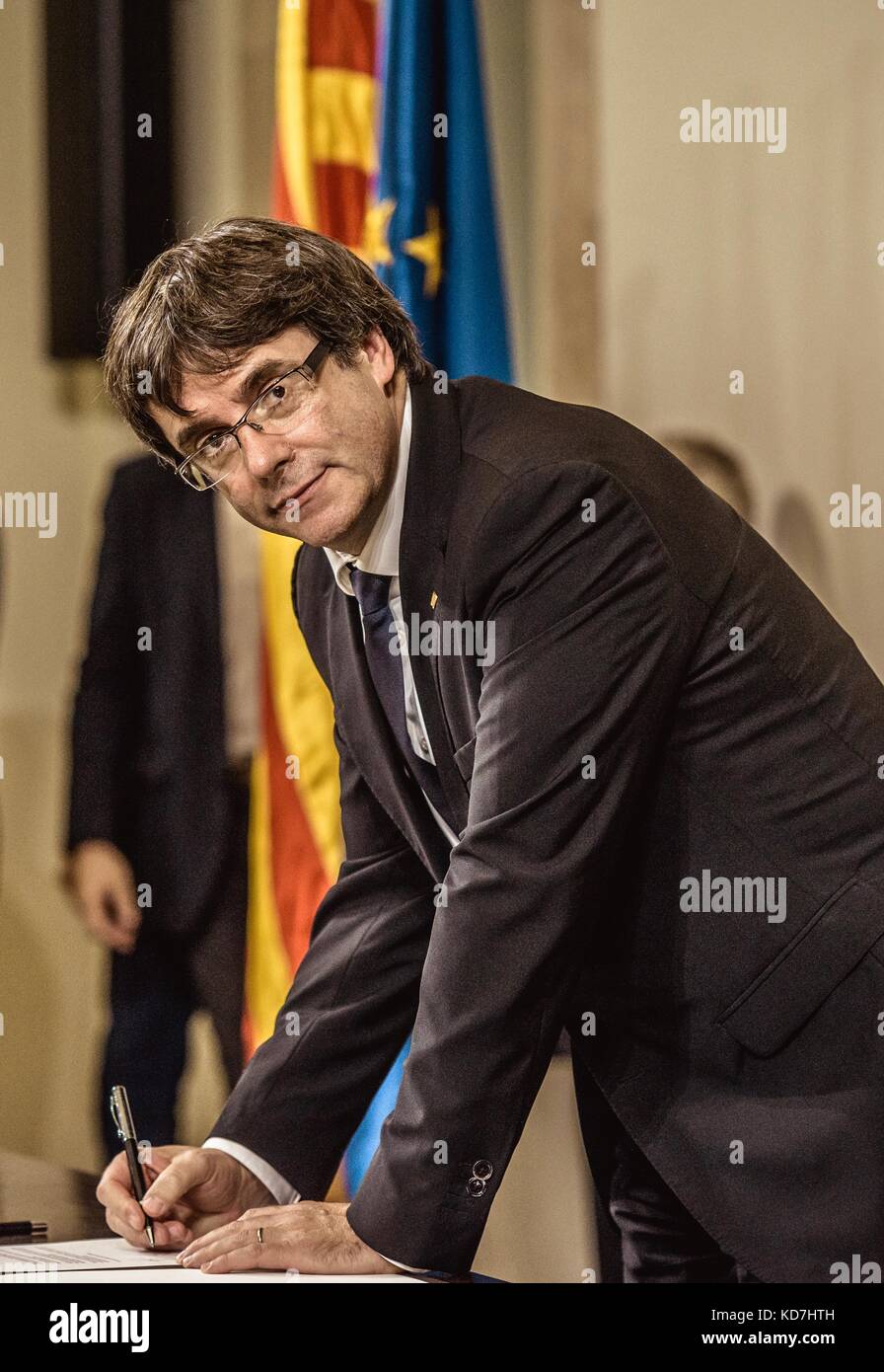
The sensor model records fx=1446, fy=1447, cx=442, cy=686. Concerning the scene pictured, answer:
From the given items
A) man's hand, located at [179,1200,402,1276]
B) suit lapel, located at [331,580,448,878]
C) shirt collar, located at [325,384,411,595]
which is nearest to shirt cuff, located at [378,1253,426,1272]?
man's hand, located at [179,1200,402,1276]

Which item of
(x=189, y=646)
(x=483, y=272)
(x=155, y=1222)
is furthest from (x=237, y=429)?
(x=189, y=646)

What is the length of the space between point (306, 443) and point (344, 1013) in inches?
22.2

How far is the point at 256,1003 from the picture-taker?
8.77 feet

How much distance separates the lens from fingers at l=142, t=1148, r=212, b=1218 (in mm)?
1257

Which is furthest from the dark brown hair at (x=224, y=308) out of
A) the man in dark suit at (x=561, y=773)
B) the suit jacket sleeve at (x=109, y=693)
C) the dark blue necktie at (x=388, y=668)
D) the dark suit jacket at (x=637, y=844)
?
the suit jacket sleeve at (x=109, y=693)

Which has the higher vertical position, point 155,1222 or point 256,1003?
point 155,1222

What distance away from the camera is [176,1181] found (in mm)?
1275

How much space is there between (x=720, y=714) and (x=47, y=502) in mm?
2174

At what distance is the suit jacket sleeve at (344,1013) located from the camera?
140 cm

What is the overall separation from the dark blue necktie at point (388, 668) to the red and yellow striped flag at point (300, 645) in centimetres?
122

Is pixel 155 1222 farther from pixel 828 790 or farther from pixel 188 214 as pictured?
pixel 188 214

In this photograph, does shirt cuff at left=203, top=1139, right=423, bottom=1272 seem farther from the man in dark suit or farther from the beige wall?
the beige wall

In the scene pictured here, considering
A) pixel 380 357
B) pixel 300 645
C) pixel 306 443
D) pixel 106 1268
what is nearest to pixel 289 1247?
pixel 106 1268
